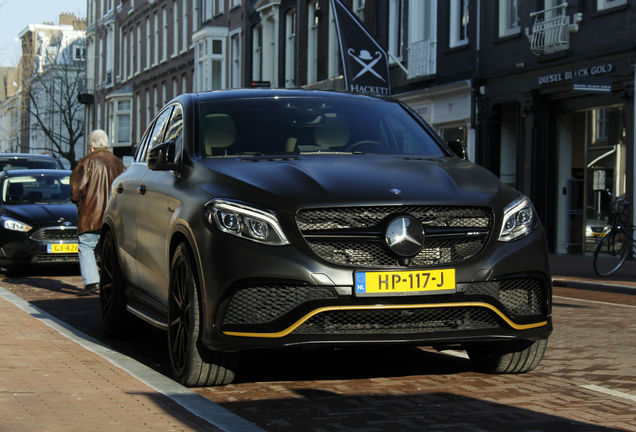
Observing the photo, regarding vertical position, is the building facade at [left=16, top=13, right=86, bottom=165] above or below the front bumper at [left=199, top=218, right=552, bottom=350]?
above

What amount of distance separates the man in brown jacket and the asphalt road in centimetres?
312

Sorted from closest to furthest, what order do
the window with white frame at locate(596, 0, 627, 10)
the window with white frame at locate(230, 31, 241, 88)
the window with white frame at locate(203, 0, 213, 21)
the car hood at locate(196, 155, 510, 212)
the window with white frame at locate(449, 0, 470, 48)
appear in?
1. the car hood at locate(196, 155, 510, 212)
2. the window with white frame at locate(596, 0, 627, 10)
3. the window with white frame at locate(449, 0, 470, 48)
4. the window with white frame at locate(230, 31, 241, 88)
5. the window with white frame at locate(203, 0, 213, 21)

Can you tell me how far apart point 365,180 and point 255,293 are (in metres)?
0.87

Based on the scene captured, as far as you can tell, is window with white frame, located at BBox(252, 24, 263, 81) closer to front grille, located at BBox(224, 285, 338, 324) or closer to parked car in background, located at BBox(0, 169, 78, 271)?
parked car in background, located at BBox(0, 169, 78, 271)

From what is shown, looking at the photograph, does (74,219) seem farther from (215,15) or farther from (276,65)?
(215,15)

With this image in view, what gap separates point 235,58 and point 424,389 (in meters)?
44.1

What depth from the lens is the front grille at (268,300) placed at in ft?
19.4

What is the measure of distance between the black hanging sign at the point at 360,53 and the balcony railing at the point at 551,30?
353cm

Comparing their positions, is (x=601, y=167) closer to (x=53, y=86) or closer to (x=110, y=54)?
(x=53, y=86)

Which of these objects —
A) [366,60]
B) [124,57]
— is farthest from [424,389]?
[124,57]

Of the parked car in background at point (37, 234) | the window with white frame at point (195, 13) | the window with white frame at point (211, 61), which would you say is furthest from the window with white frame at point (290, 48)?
A: the parked car in background at point (37, 234)

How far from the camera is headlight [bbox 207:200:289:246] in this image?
19.6 feet

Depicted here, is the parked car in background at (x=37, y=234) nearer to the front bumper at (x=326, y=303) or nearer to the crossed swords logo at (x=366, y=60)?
the front bumper at (x=326, y=303)

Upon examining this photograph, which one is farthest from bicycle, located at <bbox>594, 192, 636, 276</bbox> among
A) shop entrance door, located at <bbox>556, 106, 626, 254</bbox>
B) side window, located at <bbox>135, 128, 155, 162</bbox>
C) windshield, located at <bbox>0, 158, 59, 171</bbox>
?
windshield, located at <bbox>0, 158, 59, 171</bbox>
